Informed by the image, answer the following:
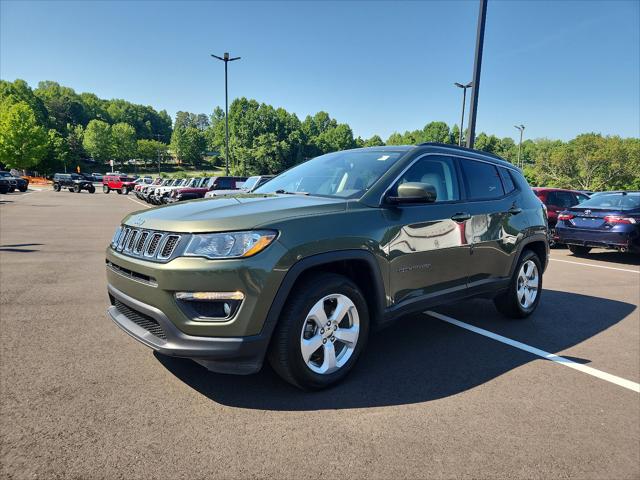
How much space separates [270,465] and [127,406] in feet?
3.71

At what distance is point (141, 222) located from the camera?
119 inches

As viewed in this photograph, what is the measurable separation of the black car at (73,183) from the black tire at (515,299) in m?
45.8

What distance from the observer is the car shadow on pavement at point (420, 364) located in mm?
2955

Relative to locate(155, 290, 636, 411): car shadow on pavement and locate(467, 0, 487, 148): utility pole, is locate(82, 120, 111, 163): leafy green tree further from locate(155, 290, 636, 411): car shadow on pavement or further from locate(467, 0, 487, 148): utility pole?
locate(155, 290, 636, 411): car shadow on pavement

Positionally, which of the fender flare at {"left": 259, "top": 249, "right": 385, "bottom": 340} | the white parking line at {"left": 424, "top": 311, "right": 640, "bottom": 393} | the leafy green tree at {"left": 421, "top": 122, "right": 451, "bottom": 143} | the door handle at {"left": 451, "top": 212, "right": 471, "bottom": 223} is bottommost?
the white parking line at {"left": 424, "top": 311, "right": 640, "bottom": 393}

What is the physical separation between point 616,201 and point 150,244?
1064cm

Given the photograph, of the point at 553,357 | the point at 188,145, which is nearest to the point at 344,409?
the point at 553,357

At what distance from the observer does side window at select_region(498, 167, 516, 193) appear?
4.70 meters

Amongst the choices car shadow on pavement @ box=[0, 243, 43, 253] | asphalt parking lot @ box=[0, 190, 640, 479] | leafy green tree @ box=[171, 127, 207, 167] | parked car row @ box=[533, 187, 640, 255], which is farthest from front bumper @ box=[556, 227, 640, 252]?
leafy green tree @ box=[171, 127, 207, 167]

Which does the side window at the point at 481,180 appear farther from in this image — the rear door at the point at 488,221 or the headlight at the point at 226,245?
the headlight at the point at 226,245

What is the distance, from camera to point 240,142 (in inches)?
2894

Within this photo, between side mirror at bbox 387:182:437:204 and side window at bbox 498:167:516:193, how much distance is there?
1.89 metres

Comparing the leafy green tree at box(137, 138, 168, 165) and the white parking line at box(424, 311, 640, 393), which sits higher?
the leafy green tree at box(137, 138, 168, 165)

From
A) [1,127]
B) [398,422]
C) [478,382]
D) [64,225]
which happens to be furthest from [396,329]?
[1,127]
